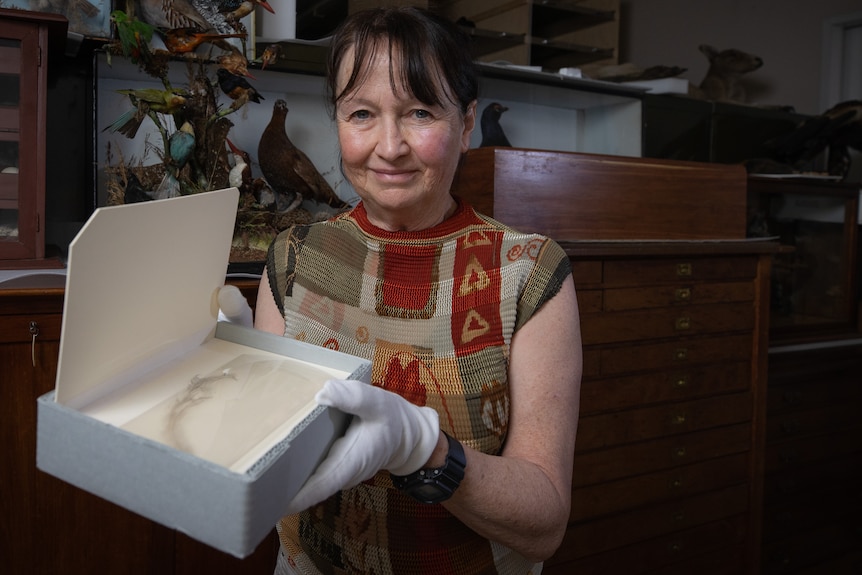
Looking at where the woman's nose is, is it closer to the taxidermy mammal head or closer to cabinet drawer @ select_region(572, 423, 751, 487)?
cabinet drawer @ select_region(572, 423, 751, 487)

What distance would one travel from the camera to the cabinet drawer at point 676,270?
2125mm

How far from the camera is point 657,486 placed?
2262 mm

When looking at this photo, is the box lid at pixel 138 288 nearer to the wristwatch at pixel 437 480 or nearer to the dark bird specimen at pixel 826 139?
the wristwatch at pixel 437 480

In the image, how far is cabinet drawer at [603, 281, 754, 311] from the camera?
213 centimetres

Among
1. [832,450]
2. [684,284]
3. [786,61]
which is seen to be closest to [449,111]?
[684,284]

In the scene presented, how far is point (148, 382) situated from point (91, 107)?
1.49 metres

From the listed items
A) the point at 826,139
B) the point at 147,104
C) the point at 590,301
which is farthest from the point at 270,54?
the point at 826,139

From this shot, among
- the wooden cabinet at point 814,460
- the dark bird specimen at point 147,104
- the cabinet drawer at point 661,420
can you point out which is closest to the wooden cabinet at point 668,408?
the cabinet drawer at point 661,420

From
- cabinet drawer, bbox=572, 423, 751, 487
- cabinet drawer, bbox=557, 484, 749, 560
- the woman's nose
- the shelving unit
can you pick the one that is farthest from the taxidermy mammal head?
the woman's nose

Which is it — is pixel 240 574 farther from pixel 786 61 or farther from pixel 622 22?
pixel 786 61

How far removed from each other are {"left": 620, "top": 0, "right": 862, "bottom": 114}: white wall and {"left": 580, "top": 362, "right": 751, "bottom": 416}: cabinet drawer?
2237 millimetres

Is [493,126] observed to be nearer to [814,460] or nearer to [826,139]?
[826,139]

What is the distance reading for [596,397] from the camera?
6.97 ft

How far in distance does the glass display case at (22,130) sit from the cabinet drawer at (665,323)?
4.67 feet
